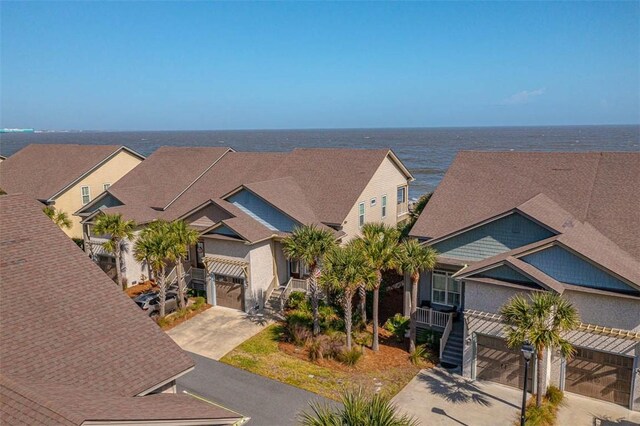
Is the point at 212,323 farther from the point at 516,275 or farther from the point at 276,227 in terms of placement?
the point at 516,275

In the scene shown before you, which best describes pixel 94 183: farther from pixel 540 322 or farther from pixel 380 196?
pixel 540 322

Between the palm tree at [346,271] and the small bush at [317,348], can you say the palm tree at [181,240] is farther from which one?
the palm tree at [346,271]

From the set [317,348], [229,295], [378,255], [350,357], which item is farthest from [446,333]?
[229,295]

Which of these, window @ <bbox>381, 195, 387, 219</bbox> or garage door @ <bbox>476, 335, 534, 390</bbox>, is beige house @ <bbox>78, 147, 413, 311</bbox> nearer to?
window @ <bbox>381, 195, 387, 219</bbox>

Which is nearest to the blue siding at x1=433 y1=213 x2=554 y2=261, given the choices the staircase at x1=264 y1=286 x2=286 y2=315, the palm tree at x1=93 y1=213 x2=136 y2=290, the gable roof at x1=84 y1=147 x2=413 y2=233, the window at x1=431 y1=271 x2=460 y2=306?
the window at x1=431 y1=271 x2=460 y2=306

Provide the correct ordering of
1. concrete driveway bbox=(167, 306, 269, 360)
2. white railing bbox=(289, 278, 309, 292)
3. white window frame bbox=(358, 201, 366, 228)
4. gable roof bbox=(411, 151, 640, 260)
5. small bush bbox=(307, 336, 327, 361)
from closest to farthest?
small bush bbox=(307, 336, 327, 361) < gable roof bbox=(411, 151, 640, 260) < concrete driveway bbox=(167, 306, 269, 360) < white railing bbox=(289, 278, 309, 292) < white window frame bbox=(358, 201, 366, 228)
